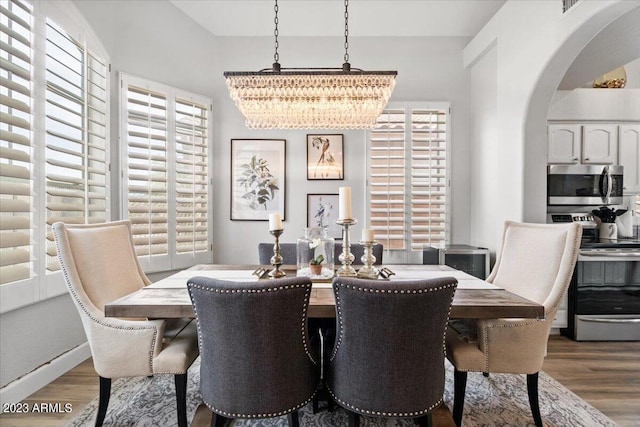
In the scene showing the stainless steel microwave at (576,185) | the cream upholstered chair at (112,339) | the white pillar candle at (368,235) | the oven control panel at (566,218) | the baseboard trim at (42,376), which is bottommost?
the baseboard trim at (42,376)

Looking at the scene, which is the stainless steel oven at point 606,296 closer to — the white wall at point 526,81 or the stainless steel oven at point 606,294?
the stainless steel oven at point 606,294

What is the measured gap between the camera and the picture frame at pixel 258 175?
3746 mm

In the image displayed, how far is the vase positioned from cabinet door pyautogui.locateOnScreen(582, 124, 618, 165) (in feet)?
9.65

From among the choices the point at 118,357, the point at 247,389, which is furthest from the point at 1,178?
the point at 247,389

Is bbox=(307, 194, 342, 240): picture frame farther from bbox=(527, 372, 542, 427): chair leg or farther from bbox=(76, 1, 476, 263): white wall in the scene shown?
bbox=(527, 372, 542, 427): chair leg

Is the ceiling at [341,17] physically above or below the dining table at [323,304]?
above

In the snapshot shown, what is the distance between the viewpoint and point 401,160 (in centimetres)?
371

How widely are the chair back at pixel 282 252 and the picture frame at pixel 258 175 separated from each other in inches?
45.2

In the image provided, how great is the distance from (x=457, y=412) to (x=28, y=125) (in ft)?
9.79

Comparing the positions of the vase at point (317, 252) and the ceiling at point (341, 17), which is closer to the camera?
the vase at point (317, 252)

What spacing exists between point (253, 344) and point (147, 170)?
2471 millimetres

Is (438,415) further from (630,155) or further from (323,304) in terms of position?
(630,155)

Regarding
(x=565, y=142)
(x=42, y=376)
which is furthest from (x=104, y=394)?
(x=565, y=142)

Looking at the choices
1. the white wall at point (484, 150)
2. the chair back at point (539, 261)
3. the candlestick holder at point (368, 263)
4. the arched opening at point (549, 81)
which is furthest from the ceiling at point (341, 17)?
the candlestick holder at point (368, 263)
